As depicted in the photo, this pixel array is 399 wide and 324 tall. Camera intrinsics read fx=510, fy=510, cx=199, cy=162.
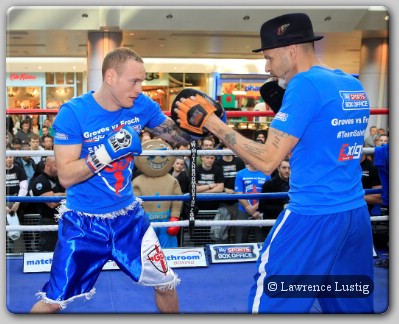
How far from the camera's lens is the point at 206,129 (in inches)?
68.0

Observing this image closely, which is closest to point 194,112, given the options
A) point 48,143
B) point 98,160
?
point 98,160

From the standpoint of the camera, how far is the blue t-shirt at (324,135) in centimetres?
150

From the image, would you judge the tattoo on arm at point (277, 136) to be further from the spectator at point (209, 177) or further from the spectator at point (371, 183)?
the spectator at point (209, 177)

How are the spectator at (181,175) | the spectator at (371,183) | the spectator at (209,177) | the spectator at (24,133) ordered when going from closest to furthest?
the spectator at (371,183), the spectator at (181,175), the spectator at (209,177), the spectator at (24,133)

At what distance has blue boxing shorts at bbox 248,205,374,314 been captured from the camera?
157 centimetres

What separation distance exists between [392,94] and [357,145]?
280 millimetres

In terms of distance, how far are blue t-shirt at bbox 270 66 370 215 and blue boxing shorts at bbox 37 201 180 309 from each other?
0.65 metres

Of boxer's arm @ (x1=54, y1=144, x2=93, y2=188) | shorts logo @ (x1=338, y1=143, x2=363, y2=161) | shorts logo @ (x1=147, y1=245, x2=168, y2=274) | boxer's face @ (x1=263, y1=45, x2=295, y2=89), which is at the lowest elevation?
shorts logo @ (x1=147, y1=245, x2=168, y2=274)

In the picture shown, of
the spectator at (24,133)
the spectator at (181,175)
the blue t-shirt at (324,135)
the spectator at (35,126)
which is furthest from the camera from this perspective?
the spectator at (35,126)

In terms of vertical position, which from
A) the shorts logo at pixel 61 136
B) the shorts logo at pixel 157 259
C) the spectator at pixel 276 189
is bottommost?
the shorts logo at pixel 157 259

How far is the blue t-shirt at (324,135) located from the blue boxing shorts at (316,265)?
5 cm

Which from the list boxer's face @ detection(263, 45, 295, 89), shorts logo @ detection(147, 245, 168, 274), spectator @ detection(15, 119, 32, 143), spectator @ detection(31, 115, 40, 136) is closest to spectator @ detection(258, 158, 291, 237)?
shorts logo @ detection(147, 245, 168, 274)

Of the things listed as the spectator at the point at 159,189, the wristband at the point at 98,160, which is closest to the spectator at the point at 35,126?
the spectator at the point at 159,189

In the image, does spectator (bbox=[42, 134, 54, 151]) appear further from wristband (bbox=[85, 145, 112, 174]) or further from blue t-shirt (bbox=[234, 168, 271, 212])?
wristband (bbox=[85, 145, 112, 174])
